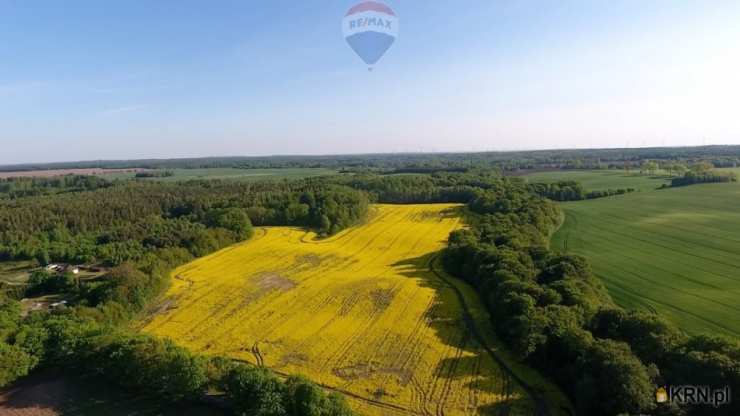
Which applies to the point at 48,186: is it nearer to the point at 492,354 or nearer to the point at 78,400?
the point at 78,400

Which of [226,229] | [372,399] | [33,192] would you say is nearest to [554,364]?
[372,399]

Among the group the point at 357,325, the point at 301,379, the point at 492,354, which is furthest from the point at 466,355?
the point at 301,379

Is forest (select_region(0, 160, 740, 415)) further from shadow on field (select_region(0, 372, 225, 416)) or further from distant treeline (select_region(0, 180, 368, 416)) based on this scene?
shadow on field (select_region(0, 372, 225, 416))

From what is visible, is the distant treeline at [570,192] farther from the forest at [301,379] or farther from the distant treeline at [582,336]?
the distant treeline at [582,336]

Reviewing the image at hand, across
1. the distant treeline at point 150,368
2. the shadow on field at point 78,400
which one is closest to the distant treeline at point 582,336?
the distant treeline at point 150,368

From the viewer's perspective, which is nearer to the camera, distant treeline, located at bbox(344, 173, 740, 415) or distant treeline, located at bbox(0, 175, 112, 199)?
distant treeline, located at bbox(344, 173, 740, 415)

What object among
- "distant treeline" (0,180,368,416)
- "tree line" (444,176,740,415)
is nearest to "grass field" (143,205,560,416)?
"tree line" (444,176,740,415)

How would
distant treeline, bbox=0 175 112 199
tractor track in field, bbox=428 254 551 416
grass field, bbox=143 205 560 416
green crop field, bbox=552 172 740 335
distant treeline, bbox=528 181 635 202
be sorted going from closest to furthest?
tractor track in field, bbox=428 254 551 416
grass field, bbox=143 205 560 416
green crop field, bbox=552 172 740 335
distant treeline, bbox=528 181 635 202
distant treeline, bbox=0 175 112 199
